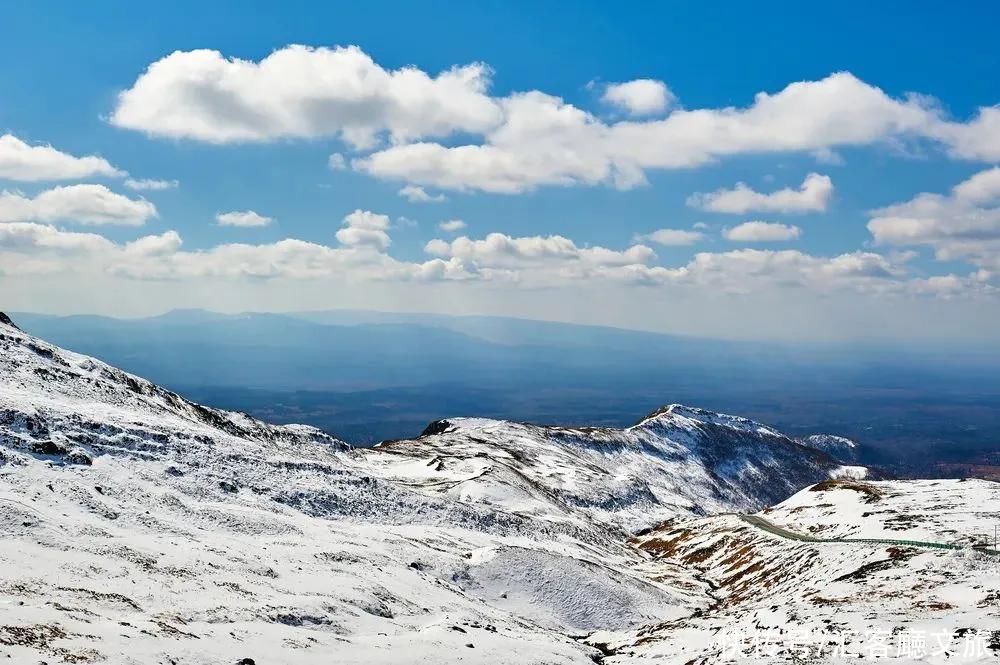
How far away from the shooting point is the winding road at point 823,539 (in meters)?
46.7

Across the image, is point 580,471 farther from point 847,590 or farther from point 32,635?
point 32,635

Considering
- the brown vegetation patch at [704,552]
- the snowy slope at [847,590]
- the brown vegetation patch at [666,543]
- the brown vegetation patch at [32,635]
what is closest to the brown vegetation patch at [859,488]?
the snowy slope at [847,590]

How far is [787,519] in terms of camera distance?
79562mm

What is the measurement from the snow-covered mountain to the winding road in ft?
10.8

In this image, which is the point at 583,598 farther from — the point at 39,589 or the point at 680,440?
the point at 680,440

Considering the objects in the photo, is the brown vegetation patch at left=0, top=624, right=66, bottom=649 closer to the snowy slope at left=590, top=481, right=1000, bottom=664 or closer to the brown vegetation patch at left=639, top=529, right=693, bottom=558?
the snowy slope at left=590, top=481, right=1000, bottom=664

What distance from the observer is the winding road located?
4673cm

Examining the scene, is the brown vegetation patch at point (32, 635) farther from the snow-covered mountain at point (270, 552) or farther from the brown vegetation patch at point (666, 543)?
the brown vegetation patch at point (666, 543)

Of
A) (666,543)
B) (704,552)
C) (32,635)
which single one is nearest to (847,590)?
(704,552)

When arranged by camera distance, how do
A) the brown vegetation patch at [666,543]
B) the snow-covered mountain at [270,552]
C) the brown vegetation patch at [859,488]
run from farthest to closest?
the brown vegetation patch at [666,543] → the brown vegetation patch at [859,488] → the snow-covered mountain at [270,552]

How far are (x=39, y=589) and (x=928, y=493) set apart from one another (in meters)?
89.9

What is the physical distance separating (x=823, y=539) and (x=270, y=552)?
52.9 metres

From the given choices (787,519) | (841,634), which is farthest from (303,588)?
(787,519)

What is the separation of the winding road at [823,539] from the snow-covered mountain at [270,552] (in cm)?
329
